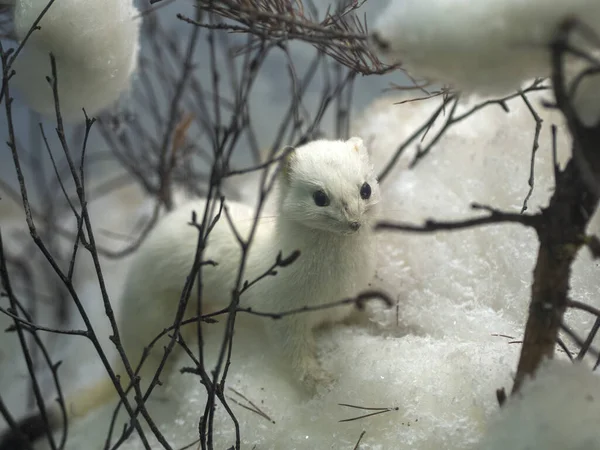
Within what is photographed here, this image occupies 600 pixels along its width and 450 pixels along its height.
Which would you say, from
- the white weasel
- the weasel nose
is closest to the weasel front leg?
the white weasel

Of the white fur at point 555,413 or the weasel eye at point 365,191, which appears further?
the weasel eye at point 365,191

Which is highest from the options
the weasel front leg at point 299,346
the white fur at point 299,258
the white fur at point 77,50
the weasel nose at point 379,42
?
the weasel nose at point 379,42

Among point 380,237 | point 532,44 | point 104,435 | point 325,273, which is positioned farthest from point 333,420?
point 532,44

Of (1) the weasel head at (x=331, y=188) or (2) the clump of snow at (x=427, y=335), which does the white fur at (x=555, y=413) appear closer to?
(2) the clump of snow at (x=427, y=335)

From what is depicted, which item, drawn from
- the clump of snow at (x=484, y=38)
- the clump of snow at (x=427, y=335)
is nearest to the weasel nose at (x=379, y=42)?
the clump of snow at (x=484, y=38)

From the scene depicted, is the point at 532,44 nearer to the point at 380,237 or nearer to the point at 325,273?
the point at 325,273

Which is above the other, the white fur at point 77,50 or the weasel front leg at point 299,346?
the white fur at point 77,50

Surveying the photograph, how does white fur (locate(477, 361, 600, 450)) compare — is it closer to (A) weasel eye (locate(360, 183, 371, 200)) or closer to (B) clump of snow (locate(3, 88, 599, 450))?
(B) clump of snow (locate(3, 88, 599, 450))
